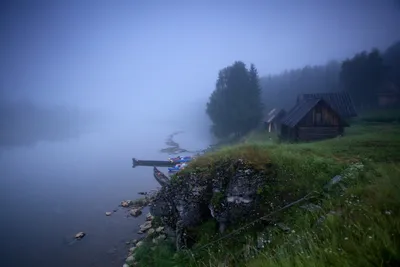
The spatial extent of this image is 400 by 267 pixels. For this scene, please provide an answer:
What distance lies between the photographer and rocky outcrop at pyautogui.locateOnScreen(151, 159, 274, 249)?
11.4 meters

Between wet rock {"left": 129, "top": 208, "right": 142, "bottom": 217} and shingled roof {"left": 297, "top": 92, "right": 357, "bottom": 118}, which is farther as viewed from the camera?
shingled roof {"left": 297, "top": 92, "right": 357, "bottom": 118}

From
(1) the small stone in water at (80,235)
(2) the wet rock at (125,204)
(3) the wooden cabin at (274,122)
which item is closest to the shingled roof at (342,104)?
(3) the wooden cabin at (274,122)

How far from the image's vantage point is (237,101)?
47812 mm

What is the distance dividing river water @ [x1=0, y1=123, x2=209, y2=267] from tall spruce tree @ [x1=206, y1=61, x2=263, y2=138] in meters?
21.3

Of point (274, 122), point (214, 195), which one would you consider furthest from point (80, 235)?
point (274, 122)

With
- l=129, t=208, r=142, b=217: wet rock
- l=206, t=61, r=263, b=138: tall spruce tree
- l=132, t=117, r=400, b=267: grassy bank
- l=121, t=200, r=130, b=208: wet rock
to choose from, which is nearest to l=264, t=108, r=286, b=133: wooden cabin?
l=206, t=61, r=263, b=138: tall spruce tree

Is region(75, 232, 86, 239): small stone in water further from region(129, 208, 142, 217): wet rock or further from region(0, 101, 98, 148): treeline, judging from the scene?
region(0, 101, 98, 148): treeline

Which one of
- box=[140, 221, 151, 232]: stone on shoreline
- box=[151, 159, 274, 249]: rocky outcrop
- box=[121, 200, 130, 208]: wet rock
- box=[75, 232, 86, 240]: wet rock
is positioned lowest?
box=[75, 232, 86, 240]: wet rock

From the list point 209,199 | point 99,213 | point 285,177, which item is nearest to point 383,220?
point 285,177

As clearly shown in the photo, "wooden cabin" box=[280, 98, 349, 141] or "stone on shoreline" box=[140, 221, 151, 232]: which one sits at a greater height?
"wooden cabin" box=[280, 98, 349, 141]

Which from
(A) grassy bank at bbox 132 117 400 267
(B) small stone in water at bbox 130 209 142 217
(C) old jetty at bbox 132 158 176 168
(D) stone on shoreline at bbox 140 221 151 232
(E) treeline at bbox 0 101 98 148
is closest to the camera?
(A) grassy bank at bbox 132 117 400 267

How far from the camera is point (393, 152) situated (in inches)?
497

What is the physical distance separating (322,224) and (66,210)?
31.8 metres

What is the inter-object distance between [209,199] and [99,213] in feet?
65.1
